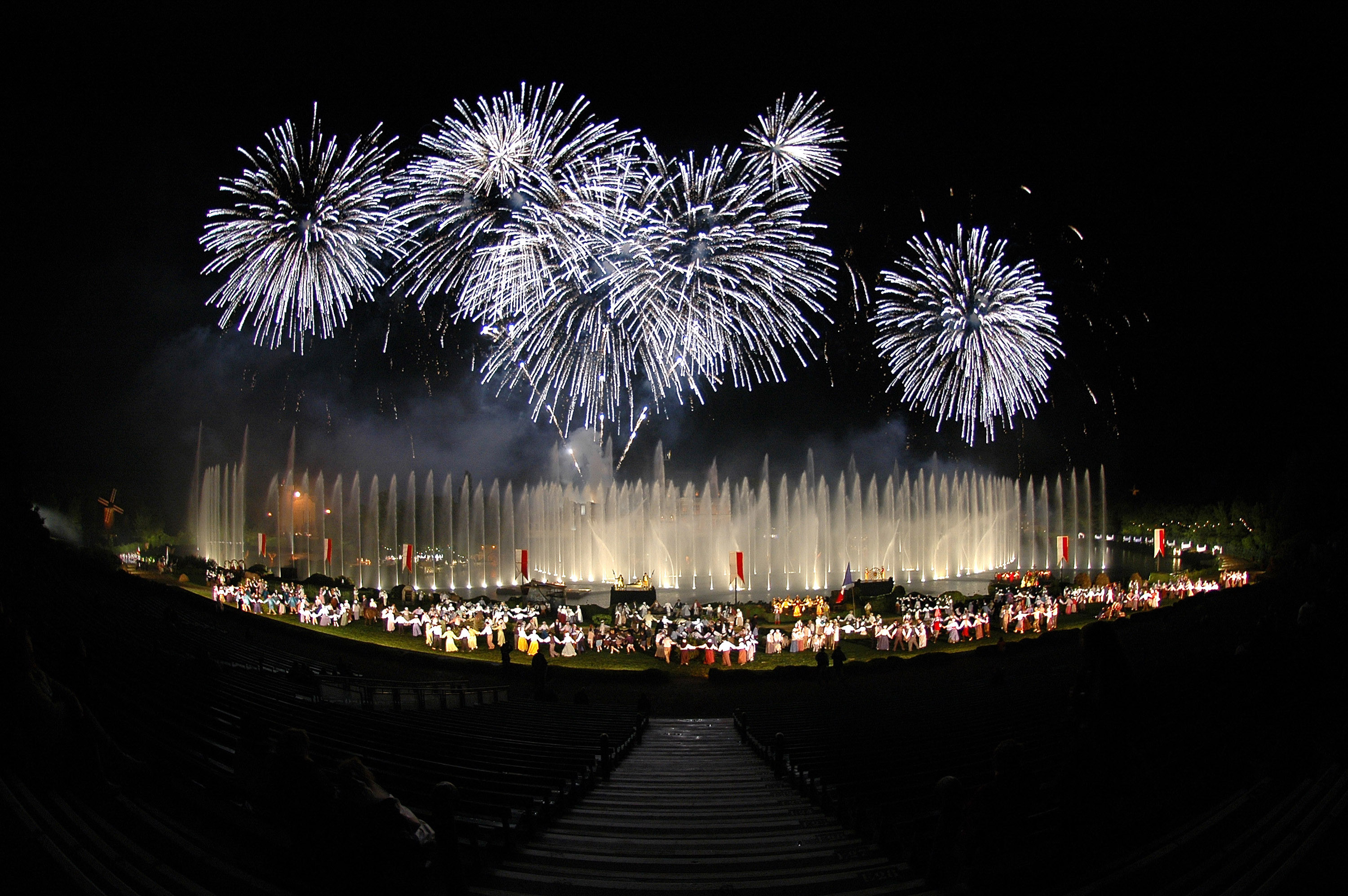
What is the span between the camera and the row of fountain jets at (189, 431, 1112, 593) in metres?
51.2

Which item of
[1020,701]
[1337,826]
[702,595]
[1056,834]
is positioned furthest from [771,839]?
[702,595]

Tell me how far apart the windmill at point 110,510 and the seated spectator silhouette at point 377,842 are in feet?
250

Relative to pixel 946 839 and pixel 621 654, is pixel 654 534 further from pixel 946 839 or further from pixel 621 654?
pixel 946 839

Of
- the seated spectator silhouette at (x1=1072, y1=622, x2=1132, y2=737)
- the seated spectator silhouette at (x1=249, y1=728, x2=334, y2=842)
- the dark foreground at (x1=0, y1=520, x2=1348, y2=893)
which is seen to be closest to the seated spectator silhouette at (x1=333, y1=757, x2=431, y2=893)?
the dark foreground at (x1=0, y1=520, x2=1348, y2=893)

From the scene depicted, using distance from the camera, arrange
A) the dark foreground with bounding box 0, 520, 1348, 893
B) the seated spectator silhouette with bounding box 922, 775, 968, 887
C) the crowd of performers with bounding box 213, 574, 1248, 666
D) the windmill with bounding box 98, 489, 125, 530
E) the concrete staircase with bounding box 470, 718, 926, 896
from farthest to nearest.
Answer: the windmill with bounding box 98, 489, 125, 530 → the crowd of performers with bounding box 213, 574, 1248, 666 → the concrete staircase with bounding box 470, 718, 926, 896 → the seated spectator silhouette with bounding box 922, 775, 968, 887 → the dark foreground with bounding box 0, 520, 1348, 893

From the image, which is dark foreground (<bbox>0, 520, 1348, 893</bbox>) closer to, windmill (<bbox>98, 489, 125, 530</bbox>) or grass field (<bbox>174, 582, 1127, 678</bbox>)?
grass field (<bbox>174, 582, 1127, 678</bbox>)

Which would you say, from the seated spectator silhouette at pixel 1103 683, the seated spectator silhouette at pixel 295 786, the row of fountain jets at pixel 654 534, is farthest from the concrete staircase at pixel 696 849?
the row of fountain jets at pixel 654 534

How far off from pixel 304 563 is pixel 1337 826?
69.9 metres

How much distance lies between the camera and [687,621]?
25.5 meters

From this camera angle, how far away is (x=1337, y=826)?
11.7 feet

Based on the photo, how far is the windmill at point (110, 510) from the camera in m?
60.1

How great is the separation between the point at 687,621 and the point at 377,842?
22484 millimetres

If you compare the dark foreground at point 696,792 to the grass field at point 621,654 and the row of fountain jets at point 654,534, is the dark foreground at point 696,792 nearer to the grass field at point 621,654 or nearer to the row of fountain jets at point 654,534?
the grass field at point 621,654

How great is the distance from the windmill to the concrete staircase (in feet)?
243
